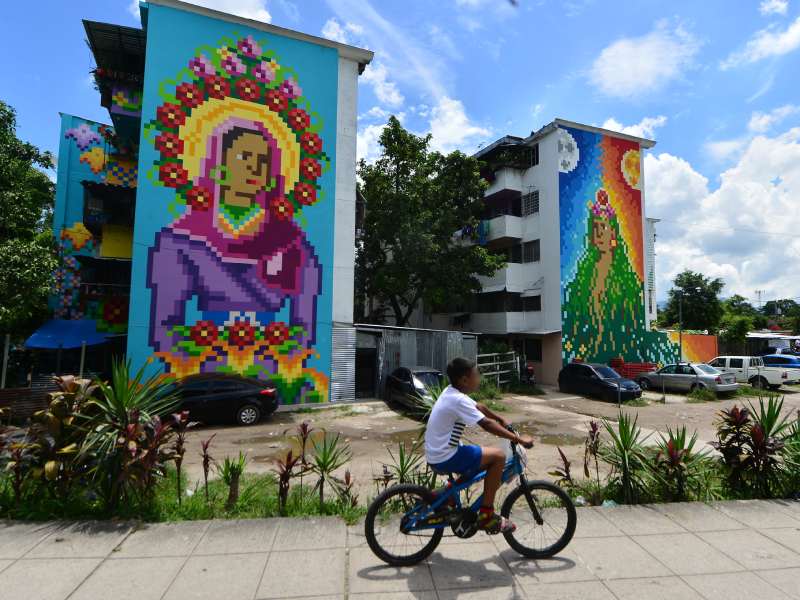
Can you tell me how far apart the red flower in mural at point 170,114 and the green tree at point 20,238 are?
482 centimetres

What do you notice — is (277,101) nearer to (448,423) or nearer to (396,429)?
(396,429)

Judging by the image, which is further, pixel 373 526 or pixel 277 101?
pixel 277 101

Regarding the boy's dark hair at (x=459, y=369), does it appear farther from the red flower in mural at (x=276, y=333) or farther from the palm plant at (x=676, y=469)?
the red flower in mural at (x=276, y=333)

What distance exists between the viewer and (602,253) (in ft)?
79.1

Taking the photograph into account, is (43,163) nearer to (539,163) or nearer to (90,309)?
(90,309)

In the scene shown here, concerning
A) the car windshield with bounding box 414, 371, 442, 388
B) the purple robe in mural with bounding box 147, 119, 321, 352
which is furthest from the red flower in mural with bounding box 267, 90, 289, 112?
the car windshield with bounding box 414, 371, 442, 388

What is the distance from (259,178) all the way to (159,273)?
14.8ft

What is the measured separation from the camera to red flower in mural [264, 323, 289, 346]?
49.0 feet

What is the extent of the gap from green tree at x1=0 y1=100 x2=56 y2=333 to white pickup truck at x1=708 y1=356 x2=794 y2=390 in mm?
26159

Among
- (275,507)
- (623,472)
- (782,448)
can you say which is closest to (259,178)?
(275,507)

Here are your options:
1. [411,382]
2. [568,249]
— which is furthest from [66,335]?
[568,249]

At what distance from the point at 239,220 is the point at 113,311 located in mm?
7264

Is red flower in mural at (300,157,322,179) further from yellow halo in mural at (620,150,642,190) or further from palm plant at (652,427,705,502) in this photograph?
yellow halo in mural at (620,150,642,190)

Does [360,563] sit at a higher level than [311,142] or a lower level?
lower
